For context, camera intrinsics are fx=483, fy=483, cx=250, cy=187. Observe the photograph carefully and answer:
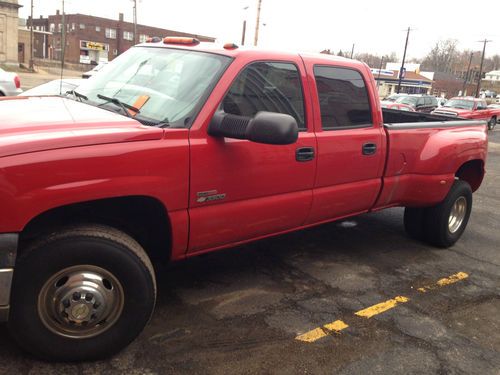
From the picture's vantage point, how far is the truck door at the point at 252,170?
3.10m

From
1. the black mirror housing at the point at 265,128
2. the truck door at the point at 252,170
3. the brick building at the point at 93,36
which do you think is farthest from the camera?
the brick building at the point at 93,36

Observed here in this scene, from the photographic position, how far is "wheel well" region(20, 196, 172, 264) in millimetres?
2693

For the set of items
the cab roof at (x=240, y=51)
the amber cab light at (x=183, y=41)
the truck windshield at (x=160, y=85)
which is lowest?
the truck windshield at (x=160, y=85)

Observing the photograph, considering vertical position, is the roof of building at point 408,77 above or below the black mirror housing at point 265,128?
above

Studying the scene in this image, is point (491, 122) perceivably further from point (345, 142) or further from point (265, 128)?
point (265, 128)

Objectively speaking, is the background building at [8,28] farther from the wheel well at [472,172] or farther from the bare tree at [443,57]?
the bare tree at [443,57]

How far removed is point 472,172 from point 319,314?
123 inches

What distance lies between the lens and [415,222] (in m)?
5.51

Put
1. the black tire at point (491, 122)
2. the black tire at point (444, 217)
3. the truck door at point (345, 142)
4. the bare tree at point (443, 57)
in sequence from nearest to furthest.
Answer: the truck door at point (345, 142) → the black tire at point (444, 217) → the black tire at point (491, 122) → the bare tree at point (443, 57)

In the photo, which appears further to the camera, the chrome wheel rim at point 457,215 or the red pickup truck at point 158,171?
the chrome wheel rim at point 457,215

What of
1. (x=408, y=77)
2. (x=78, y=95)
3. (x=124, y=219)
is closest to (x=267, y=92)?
(x=124, y=219)

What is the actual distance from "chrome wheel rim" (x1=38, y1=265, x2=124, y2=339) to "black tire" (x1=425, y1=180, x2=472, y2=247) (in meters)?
3.68

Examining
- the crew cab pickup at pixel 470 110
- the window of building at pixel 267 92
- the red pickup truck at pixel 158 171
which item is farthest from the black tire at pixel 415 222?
the crew cab pickup at pixel 470 110

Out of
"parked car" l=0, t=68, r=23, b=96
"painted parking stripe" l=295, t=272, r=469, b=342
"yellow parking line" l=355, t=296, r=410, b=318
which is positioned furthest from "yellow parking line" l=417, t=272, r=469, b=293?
"parked car" l=0, t=68, r=23, b=96
